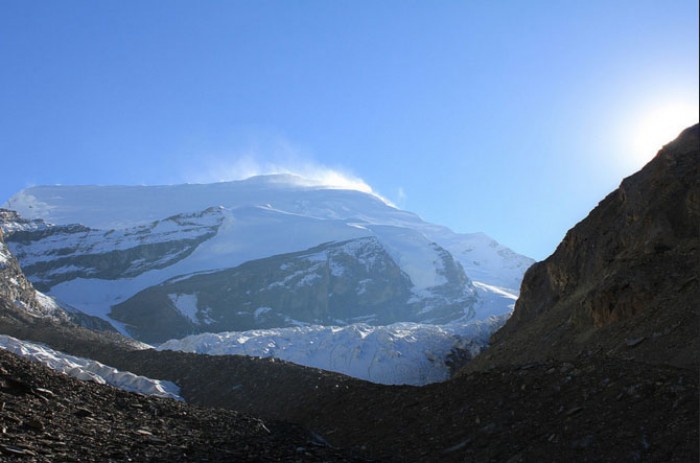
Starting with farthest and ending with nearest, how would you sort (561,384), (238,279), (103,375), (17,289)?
(238,279) < (17,289) < (103,375) < (561,384)

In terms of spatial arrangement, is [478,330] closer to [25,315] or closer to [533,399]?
[25,315]

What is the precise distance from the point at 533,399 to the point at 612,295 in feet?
24.8

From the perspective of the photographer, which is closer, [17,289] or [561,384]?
[561,384]

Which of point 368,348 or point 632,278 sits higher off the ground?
point 632,278

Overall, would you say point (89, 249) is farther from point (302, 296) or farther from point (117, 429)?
point (117, 429)

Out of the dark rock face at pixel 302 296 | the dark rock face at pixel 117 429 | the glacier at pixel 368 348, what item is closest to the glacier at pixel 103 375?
the dark rock face at pixel 117 429

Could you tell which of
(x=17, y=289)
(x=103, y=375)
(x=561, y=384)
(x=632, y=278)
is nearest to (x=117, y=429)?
(x=561, y=384)

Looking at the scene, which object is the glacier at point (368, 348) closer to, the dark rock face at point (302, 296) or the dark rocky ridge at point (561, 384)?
the dark rocky ridge at point (561, 384)

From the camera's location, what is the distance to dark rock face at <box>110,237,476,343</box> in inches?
5758

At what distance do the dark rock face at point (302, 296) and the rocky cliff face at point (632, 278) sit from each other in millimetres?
117523

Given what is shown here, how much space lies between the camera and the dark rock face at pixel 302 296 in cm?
14625

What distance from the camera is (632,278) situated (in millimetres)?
18328

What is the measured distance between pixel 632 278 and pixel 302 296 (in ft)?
498

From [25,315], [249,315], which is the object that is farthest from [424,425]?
[249,315]
